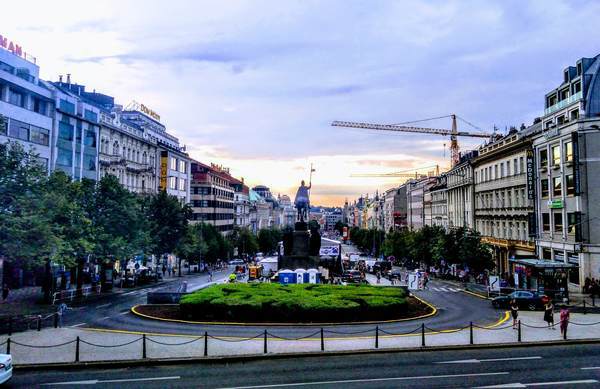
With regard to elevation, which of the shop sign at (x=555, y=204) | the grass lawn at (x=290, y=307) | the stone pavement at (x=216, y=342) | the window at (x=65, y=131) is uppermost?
the window at (x=65, y=131)

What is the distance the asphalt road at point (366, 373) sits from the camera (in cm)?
1691

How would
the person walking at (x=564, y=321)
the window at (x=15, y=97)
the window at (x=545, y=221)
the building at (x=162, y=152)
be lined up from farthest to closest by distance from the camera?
the building at (x=162, y=152)
the window at (x=545, y=221)
the window at (x=15, y=97)
the person walking at (x=564, y=321)

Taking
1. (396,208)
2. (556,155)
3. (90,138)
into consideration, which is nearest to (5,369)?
(556,155)

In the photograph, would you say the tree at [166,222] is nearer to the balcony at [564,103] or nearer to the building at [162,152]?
the building at [162,152]

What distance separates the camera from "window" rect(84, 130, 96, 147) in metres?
64.9

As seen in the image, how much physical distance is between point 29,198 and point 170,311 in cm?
1250

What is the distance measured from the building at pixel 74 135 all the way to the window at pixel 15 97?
463 centimetres

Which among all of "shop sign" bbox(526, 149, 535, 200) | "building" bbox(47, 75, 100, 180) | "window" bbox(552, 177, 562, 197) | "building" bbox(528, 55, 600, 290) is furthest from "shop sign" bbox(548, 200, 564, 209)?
"building" bbox(47, 75, 100, 180)

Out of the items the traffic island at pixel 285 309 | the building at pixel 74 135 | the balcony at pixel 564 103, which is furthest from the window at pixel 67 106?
the balcony at pixel 564 103

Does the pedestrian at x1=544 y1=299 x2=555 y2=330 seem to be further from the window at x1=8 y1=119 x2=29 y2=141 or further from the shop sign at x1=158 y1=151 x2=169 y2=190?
the shop sign at x1=158 y1=151 x2=169 y2=190

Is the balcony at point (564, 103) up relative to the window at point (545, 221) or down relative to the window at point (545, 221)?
up

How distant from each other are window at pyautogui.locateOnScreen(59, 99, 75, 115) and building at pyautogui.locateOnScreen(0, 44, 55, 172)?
133 cm

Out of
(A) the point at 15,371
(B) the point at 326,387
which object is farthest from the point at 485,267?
(A) the point at 15,371

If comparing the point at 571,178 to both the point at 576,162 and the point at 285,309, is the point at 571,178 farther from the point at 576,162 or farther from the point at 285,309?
the point at 285,309
